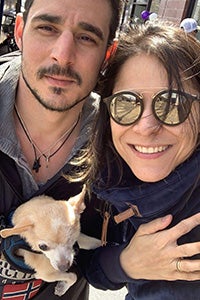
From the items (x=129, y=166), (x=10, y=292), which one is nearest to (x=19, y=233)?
(x=10, y=292)

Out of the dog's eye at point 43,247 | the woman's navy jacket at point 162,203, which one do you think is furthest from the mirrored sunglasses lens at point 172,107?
the dog's eye at point 43,247

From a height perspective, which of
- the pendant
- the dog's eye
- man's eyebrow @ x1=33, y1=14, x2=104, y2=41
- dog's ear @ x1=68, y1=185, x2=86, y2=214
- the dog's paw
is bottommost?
the dog's paw

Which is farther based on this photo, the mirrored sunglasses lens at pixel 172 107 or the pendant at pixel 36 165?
the pendant at pixel 36 165

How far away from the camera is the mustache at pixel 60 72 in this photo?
1.97 meters

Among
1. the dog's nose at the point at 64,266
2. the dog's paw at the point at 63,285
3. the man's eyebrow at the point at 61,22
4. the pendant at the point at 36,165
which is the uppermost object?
the man's eyebrow at the point at 61,22

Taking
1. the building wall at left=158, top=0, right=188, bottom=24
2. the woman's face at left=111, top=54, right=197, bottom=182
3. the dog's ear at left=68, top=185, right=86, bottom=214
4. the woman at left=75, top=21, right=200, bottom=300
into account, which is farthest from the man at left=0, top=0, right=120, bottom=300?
the building wall at left=158, top=0, right=188, bottom=24

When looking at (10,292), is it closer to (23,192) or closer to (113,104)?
(23,192)

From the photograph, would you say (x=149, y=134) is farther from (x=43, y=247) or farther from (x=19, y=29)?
(x=19, y=29)

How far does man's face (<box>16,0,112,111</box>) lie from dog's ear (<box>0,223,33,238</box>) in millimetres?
Result: 611

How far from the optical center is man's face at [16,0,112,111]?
198cm

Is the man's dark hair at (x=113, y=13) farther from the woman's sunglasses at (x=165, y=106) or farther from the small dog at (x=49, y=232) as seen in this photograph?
the small dog at (x=49, y=232)

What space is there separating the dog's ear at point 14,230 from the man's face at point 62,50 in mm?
611

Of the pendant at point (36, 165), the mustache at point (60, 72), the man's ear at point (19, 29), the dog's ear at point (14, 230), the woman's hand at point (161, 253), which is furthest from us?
the man's ear at point (19, 29)

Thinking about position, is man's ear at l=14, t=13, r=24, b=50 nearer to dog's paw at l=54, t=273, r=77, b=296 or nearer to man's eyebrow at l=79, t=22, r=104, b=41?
man's eyebrow at l=79, t=22, r=104, b=41
